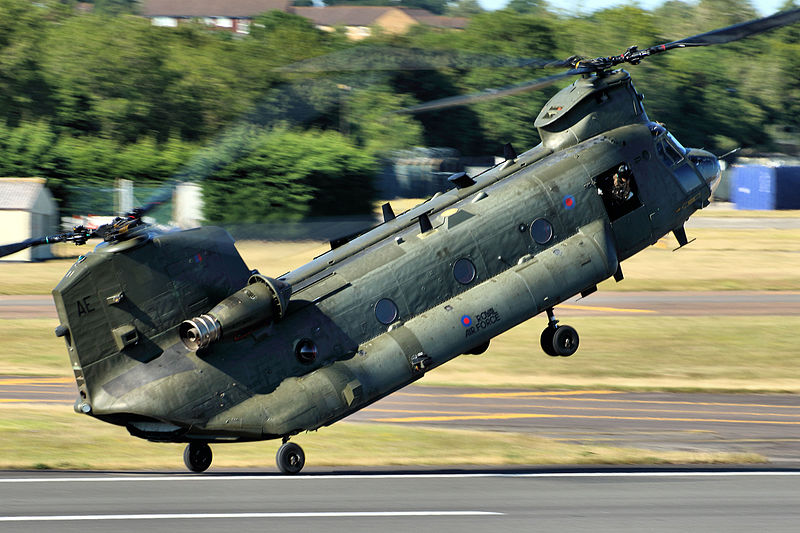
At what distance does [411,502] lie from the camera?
19000 mm

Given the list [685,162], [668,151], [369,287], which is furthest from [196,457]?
[685,162]

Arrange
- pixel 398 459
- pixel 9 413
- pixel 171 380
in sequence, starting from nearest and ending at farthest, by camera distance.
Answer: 1. pixel 171 380
2. pixel 398 459
3. pixel 9 413

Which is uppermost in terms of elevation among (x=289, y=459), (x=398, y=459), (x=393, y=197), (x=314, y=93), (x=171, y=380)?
(x=171, y=380)

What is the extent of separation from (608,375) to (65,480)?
780 inches

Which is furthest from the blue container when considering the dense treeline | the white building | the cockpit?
the cockpit

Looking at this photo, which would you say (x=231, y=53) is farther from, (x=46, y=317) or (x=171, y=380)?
(x=171, y=380)

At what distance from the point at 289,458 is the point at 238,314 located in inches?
124

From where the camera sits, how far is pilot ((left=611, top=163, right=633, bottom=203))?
22703 mm

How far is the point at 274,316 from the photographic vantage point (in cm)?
1947

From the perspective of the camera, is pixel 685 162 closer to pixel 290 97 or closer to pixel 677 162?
pixel 677 162

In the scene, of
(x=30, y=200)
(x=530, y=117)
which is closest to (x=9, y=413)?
(x=30, y=200)

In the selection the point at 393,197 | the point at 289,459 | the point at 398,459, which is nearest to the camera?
the point at 289,459

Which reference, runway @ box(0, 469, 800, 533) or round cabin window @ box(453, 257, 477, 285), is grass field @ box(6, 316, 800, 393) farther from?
round cabin window @ box(453, 257, 477, 285)

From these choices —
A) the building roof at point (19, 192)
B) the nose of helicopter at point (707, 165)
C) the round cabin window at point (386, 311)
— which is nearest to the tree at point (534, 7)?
the building roof at point (19, 192)
